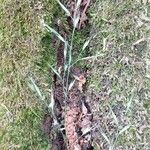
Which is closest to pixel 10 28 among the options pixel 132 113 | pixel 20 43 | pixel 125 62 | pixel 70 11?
pixel 20 43

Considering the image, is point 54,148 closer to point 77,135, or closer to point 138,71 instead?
point 77,135

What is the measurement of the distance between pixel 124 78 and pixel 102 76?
0.30 ft

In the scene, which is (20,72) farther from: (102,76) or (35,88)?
(102,76)

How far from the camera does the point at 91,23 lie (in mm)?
1581

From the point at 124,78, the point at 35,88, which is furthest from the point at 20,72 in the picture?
the point at 124,78

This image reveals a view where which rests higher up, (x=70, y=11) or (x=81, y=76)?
(x=70, y=11)

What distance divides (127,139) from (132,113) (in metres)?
0.10

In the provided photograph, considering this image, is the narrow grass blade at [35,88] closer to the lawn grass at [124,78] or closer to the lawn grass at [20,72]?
the lawn grass at [20,72]

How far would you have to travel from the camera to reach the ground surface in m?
1.47

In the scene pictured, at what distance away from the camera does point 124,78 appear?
1.48 meters

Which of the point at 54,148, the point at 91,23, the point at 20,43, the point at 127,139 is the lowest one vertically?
the point at 127,139

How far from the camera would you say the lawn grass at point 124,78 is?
1.46 m

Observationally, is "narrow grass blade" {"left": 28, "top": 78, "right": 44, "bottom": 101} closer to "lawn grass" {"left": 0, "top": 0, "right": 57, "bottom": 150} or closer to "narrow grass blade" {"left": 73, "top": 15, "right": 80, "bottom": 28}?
"lawn grass" {"left": 0, "top": 0, "right": 57, "bottom": 150}

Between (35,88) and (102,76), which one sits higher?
(35,88)
